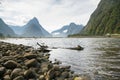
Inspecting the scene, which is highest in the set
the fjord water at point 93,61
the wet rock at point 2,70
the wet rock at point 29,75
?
the wet rock at point 2,70

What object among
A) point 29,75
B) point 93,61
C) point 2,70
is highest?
point 2,70

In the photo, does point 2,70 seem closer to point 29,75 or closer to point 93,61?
point 29,75

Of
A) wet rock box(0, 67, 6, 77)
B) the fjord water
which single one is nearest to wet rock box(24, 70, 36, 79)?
wet rock box(0, 67, 6, 77)

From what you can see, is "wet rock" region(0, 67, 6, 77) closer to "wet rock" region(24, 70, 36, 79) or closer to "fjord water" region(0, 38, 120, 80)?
"wet rock" region(24, 70, 36, 79)

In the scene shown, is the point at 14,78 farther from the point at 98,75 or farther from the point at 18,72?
the point at 98,75

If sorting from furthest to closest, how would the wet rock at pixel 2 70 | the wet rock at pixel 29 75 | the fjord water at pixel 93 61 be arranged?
1. the fjord water at pixel 93 61
2. the wet rock at pixel 2 70
3. the wet rock at pixel 29 75

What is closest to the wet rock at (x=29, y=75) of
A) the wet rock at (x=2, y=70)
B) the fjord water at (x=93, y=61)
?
the wet rock at (x=2, y=70)

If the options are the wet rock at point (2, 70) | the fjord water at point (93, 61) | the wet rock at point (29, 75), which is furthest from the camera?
the fjord water at point (93, 61)

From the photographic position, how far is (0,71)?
16172 millimetres

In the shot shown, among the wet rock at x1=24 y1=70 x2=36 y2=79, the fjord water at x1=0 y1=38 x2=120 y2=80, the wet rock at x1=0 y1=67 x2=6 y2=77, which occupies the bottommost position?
the fjord water at x1=0 y1=38 x2=120 y2=80

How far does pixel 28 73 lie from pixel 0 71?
2320 millimetres

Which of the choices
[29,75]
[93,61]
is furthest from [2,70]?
[93,61]

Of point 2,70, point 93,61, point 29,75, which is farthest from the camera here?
point 93,61

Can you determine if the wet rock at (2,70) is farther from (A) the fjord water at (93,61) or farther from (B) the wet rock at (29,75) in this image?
(A) the fjord water at (93,61)
